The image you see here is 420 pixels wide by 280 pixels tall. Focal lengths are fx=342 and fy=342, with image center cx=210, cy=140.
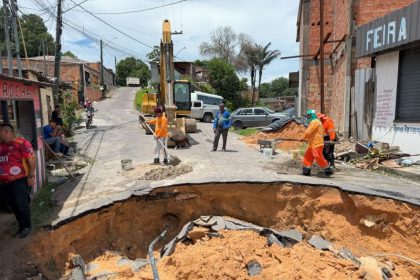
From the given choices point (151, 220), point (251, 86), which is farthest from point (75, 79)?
point (151, 220)

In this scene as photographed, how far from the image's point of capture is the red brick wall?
34.4m

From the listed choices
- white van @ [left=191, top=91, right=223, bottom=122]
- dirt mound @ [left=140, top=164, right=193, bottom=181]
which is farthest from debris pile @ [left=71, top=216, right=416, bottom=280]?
white van @ [left=191, top=91, right=223, bottom=122]

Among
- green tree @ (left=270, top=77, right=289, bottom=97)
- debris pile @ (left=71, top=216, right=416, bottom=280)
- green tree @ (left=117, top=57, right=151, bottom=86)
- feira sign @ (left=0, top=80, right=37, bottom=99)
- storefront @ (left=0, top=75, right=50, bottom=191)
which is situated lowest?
debris pile @ (left=71, top=216, right=416, bottom=280)

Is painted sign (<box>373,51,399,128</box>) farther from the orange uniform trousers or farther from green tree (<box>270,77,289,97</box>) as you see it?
green tree (<box>270,77,289,97</box>)

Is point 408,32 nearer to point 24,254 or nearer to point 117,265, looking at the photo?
point 117,265

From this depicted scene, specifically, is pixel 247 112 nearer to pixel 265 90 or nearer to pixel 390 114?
pixel 390 114

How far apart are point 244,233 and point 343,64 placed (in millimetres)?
9858

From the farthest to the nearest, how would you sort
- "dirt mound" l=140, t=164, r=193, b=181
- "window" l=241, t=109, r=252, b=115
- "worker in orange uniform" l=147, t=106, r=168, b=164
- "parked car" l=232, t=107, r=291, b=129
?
"window" l=241, t=109, r=252, b=115, "parked car" l=232, t=107, r=291, b=129, "worker in orange uniform" l=147, t=106, r=168, b=164, "dirt mound" l=140, t=164, r=193, b=181

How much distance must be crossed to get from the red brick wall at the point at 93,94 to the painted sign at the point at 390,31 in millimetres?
28506

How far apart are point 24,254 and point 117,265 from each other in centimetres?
149

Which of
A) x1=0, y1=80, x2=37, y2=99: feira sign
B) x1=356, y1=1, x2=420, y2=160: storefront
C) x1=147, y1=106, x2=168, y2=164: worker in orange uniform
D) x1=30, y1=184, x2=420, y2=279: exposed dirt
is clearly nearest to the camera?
x1=30, y1=184, x2=420, y2=279: exposed dirt

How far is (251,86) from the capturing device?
43875 mm

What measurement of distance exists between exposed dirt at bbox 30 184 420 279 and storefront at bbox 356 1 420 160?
4.14 meters

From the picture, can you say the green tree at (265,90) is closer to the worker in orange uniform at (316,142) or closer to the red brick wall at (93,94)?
the red brick wall at (93,94)
